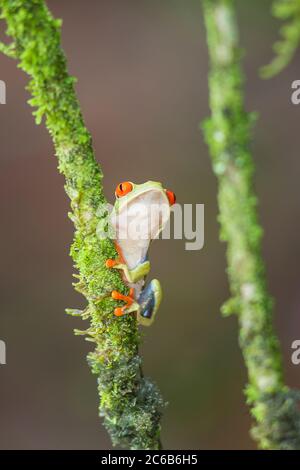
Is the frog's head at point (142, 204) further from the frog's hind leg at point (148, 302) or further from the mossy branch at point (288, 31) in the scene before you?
the mossy branch at point (288, 31)

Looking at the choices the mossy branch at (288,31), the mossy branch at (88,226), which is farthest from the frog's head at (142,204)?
the mossy branch at (288,31)

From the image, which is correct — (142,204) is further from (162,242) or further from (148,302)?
(162,242)

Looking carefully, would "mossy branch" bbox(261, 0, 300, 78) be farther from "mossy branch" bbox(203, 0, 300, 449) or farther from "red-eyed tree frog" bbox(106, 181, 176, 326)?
"red-eyed tree frog" bbox(106, 181, 176, 326)
